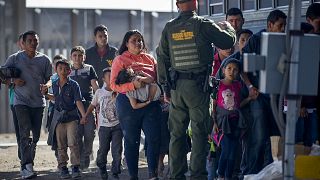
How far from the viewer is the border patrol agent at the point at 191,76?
407 inches

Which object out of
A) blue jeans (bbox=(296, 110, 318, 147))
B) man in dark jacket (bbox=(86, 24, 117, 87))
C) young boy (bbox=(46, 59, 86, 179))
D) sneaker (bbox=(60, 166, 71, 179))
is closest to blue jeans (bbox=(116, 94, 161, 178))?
young boy (bbox=(46, 59, 86, 179))

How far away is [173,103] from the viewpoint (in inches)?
416

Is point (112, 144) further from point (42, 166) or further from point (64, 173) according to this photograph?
point (42, 166)

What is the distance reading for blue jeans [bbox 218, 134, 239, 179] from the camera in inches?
418

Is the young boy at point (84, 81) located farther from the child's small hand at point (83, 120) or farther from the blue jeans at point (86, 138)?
the child's small hand at point (83, 120)

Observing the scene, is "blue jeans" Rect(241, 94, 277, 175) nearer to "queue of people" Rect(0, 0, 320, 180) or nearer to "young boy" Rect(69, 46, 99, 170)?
"queue of people" Rect(0, 0, 320, 180)

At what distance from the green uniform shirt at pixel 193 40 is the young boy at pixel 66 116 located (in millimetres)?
2507

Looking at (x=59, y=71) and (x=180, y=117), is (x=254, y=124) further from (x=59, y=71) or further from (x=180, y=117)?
(x=59, y=71)

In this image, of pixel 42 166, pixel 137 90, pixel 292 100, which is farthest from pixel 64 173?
pixel 292 100

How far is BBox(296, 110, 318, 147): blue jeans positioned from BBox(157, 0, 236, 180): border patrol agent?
975 mm

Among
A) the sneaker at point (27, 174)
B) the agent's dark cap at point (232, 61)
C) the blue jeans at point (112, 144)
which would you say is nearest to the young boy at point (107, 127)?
the blue jeans at point (112, 144)

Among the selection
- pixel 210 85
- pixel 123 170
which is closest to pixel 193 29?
pixel 210 85

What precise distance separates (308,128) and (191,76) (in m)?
1.35

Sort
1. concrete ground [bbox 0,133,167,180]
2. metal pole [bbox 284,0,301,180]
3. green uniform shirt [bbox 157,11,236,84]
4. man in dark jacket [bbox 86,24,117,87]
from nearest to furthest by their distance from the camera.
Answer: metal pole [bbox 284,0,301,180] → green uniform shirt [bbox 157,11,236,84] → concrete ground [bbox 0,133,167,180] → man in dark jacket [bbox 86,24,117,87]
